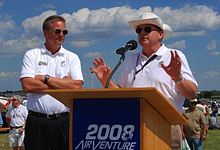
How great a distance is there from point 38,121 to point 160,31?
1.62m

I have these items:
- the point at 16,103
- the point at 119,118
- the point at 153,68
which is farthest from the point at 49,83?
the point at 16,103

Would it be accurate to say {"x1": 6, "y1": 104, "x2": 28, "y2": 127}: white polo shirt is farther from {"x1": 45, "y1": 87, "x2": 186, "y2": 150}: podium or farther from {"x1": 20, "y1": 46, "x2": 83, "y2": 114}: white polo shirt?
{"x1": 45, "y1": 87, "x2": 186, "y2": 150}: podium

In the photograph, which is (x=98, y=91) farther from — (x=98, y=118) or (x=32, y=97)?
(x=32, y=97)

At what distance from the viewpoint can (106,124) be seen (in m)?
3.38

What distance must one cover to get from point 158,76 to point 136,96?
89cm

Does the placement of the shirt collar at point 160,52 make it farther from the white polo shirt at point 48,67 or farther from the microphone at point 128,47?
the white polo shirt at point 48,67

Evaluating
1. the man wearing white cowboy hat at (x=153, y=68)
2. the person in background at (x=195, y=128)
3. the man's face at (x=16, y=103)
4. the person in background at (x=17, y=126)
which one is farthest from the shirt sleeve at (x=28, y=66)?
the man's face at (x=16, y=103)

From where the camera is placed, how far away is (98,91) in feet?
10.9

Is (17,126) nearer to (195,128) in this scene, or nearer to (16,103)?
(16,103)

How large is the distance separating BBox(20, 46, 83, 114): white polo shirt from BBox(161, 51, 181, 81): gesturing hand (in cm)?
161

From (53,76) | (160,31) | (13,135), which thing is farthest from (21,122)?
(160,31)

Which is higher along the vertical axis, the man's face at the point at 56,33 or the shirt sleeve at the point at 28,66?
the man's face at the point at 56,33

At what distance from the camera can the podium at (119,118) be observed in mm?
3266

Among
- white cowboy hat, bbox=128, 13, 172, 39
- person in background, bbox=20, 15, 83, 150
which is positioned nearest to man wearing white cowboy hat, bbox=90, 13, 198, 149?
white cowboy hat, bbox=128, 13, 172, 39
